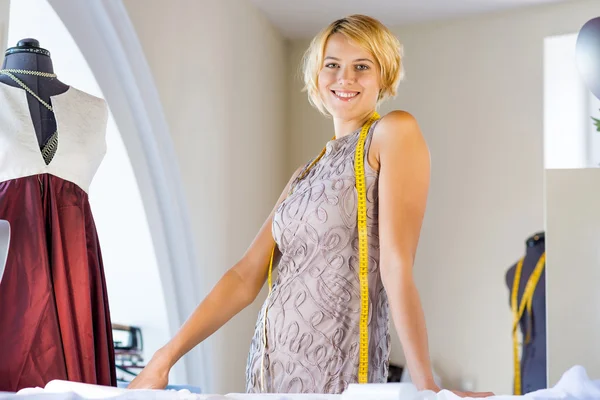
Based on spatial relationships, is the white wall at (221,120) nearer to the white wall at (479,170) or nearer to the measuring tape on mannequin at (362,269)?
the white wall at (479,170)

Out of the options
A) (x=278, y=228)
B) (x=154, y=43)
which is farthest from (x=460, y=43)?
(x=278, y=228)

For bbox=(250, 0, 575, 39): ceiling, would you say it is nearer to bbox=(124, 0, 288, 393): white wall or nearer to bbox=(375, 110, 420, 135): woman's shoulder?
bbox=(124, 0, 288, 393): white wall

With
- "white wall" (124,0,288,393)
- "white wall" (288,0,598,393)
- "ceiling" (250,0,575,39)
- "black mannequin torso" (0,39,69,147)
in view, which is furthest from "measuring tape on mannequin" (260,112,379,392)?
"white wall" (288,0,598,393)

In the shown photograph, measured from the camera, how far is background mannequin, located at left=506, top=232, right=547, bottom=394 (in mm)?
4172

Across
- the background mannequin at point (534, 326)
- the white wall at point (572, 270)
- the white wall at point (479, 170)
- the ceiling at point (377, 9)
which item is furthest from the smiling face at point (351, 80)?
the white wall at point (479, 170)

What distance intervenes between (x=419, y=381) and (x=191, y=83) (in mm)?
2667

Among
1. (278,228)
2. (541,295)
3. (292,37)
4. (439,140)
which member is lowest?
(541,295)

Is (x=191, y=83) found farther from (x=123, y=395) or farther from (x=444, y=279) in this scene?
(x=123, y=395)

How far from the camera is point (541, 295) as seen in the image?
420 centimetres

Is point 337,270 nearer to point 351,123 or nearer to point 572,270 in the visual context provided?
point 351,123

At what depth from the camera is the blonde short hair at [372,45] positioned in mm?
1712

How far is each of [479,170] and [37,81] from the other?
11.3 feet

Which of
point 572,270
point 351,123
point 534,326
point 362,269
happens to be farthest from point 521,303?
point 362,269

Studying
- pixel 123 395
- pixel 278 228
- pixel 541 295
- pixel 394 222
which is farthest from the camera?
pixel 541 295
